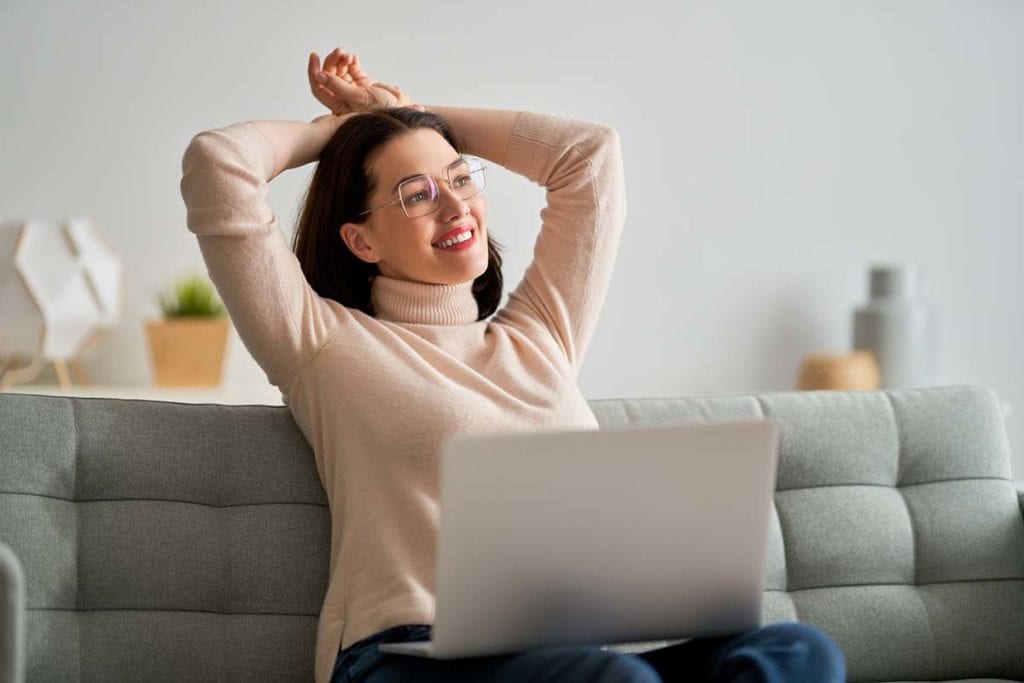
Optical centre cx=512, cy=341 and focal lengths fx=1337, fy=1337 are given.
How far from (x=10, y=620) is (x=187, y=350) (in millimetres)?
2270

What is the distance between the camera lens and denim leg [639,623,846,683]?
1.46 m

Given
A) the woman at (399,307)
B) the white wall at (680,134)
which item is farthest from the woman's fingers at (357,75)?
the white wall at (680,134)

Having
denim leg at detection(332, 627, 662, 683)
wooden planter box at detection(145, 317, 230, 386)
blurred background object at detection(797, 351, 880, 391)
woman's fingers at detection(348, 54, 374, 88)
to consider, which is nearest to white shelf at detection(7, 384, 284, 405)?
wooden planter box at detection(145, 317, 230, 386)

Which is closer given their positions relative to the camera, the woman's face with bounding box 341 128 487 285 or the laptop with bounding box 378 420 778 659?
the laptop with bounding box 378 420 778 659

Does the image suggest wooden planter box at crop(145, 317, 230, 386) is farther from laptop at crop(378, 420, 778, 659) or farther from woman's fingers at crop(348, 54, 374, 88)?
laptop at crop(378, 420, 778, 659)

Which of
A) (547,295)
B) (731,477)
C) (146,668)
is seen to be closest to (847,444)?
(547,295)

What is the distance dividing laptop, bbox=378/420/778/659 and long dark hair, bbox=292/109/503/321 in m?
0.71

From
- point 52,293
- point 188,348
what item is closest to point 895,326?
point 188,348

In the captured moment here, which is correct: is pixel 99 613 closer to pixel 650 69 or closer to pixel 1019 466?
pixel 650 69

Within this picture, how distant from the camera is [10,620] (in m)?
1.33

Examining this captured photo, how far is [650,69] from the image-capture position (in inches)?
172

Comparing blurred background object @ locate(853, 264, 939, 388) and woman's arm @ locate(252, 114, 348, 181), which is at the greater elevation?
woman's arm @ locate(252, 114, 348, 181)

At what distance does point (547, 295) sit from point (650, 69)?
8.06ft

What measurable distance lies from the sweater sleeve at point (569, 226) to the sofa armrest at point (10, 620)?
0.93 m
